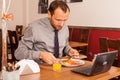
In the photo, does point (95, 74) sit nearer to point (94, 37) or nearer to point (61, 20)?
point (61, 20)

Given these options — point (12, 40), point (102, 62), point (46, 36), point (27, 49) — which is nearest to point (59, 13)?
point (46, 36)

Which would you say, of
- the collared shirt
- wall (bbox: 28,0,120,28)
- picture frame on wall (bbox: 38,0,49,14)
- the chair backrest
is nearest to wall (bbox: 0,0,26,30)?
picture frame on wall (bbox: 38,0,49,14)

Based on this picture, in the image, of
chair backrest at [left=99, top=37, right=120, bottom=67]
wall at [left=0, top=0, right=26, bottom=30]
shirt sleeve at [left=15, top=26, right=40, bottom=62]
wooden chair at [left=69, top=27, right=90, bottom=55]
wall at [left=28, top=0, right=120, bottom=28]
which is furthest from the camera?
wall at [left=0, top=0, right=26, bottom=30]

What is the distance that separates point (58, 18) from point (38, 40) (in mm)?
291

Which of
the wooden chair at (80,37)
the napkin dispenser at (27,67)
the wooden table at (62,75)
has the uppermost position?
the napkin dispenser at (27,67)

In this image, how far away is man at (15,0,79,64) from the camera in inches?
74.1

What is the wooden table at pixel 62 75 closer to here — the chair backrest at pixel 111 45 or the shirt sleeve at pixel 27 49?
the shirt sleeve at pixel 27 49

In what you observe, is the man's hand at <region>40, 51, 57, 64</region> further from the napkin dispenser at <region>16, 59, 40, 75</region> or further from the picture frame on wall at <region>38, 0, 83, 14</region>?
the picture frame on wall at <region>38, 0, 83, 14</region>

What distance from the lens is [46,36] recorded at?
2.06m

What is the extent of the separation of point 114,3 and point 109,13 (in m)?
0.22

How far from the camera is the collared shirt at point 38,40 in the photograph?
74.9 inches

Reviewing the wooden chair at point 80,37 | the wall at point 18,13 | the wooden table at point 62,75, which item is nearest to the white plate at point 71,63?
the wooden table at point 62,75

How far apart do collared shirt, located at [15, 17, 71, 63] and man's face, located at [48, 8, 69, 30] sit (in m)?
0.11

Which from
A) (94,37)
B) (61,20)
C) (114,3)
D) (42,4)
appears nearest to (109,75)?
(61,20)
